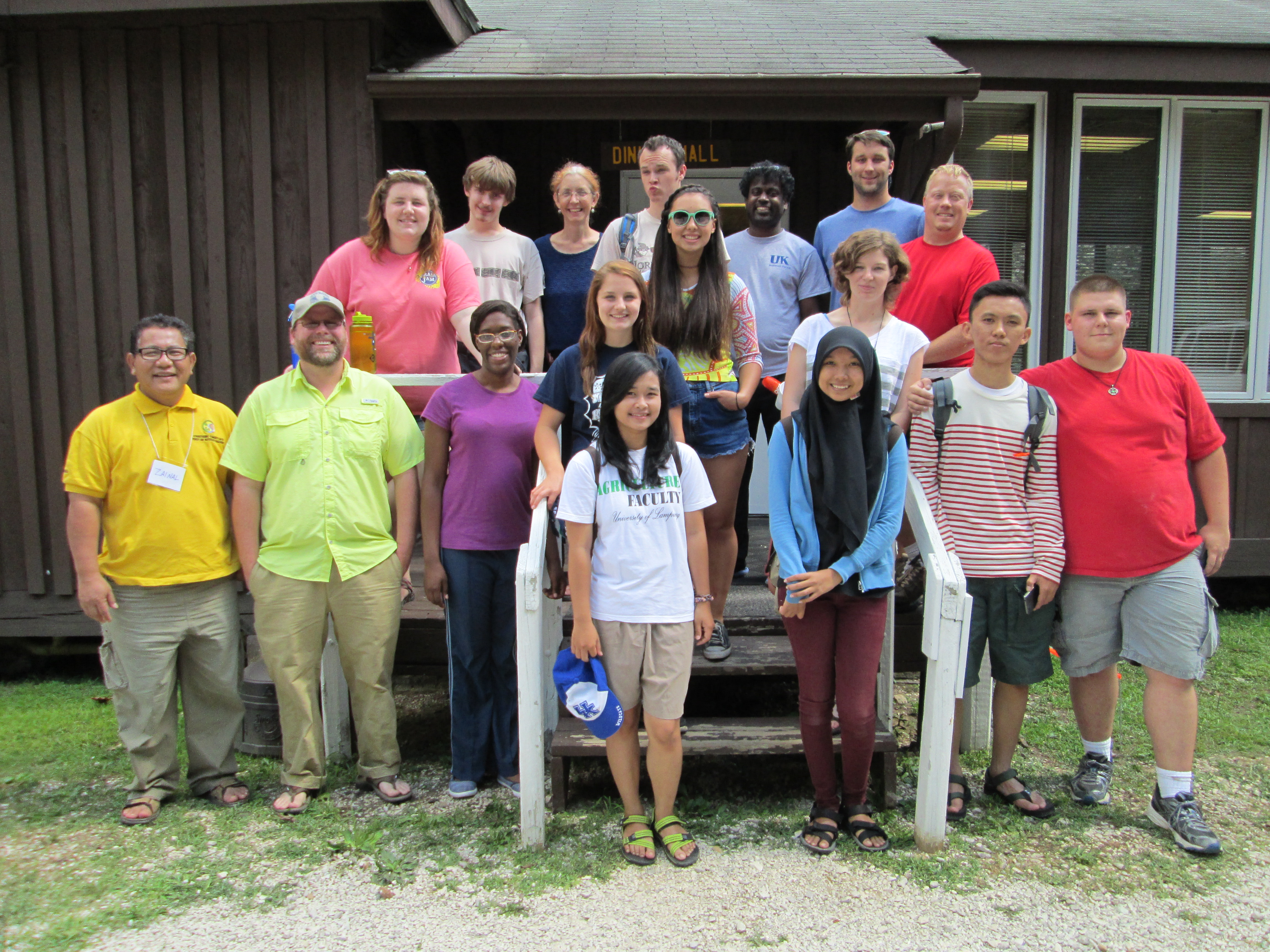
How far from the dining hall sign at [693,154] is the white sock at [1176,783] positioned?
16.3 ft

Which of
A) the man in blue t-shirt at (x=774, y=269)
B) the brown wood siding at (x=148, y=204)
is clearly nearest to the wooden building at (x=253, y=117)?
the brown wood siding at (x=148, y=204)

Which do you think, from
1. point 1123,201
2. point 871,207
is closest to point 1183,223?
point 1123,201

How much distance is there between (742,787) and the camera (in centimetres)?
374

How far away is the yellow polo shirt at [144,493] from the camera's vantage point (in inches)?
132

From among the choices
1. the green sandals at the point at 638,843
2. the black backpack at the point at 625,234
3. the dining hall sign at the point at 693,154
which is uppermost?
the dining hall sign at the point at 693,154

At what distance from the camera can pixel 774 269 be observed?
4051 mm

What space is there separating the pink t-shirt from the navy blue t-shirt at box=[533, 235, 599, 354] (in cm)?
64

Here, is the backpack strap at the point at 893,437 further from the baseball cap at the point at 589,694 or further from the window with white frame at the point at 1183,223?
the window with white frame at the point at 1183,223

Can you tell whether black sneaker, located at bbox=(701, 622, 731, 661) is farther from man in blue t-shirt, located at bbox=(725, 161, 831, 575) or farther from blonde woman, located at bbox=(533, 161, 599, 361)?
blonde woman, located at bbox=(533, 161, 599, 361)

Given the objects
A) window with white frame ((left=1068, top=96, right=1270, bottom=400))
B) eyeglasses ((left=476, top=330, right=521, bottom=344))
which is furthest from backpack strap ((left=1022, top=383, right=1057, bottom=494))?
window with white frame ((left=1068, top=96, right=1270, bottom=400))

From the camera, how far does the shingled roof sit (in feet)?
17.1

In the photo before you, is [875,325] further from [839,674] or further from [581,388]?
[839,674]

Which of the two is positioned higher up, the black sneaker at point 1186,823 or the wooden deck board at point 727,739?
the wooden deck board at point 727,739

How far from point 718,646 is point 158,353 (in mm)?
2363
